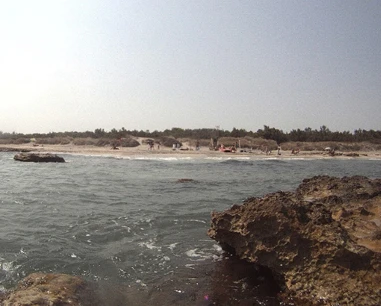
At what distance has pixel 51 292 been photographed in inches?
174

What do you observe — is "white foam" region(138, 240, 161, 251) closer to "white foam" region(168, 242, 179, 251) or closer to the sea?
the sea

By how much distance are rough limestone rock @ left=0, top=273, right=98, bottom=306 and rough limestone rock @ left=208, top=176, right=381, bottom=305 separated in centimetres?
278

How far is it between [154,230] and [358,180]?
530cm

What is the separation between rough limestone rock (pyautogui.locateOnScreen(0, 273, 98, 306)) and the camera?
407 centimetres

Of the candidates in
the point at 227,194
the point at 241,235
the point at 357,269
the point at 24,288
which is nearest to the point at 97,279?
the point at 24,288

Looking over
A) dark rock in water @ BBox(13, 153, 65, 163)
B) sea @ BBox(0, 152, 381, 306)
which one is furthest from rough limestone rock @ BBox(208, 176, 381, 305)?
dark rock in water @ BBox(13, 153, 65, 163)

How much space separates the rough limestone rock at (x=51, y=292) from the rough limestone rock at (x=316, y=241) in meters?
2.78

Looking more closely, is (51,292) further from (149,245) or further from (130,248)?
(149,245)

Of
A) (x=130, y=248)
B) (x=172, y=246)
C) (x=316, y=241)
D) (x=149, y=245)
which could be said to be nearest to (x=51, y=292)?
(x=130, y=248)

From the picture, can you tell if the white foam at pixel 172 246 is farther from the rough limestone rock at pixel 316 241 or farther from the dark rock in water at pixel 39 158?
the dark rock in water at pixel 39 158

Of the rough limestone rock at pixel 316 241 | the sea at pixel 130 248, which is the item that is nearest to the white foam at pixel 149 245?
the sea at pixel 130 248

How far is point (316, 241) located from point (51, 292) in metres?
3.93

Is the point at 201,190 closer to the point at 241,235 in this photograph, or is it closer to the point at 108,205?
the point at 108,205

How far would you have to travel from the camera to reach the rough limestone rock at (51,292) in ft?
13.4
